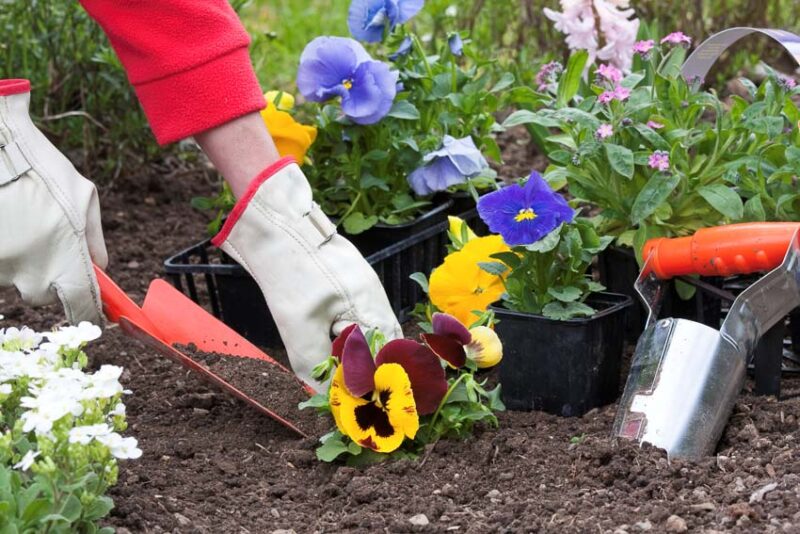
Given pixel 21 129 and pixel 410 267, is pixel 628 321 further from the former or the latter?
pixel 21 129

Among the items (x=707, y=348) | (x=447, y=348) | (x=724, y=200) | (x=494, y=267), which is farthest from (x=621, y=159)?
(x=447, y=348)

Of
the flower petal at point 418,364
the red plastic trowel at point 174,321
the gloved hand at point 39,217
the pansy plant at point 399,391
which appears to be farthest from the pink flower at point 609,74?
the gloved hand at point 39,217

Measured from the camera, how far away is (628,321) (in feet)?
8.04

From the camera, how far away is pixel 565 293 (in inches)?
82.0

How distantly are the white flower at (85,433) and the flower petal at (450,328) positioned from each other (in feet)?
1.99

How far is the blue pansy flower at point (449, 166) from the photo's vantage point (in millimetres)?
2600

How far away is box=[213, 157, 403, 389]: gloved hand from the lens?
2039 mm

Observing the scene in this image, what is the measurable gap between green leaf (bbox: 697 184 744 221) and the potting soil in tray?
78cm

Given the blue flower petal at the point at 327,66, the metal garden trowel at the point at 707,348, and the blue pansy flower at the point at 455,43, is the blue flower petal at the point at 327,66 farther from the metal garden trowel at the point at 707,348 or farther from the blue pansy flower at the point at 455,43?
the metal garden trowel at the point at 707,348

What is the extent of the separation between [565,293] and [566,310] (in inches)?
1.2

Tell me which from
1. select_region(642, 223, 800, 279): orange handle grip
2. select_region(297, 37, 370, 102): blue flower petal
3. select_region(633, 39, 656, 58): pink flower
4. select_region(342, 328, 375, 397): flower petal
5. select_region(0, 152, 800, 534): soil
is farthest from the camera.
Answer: select_region(297, 37, 370, 102): blue flower petal

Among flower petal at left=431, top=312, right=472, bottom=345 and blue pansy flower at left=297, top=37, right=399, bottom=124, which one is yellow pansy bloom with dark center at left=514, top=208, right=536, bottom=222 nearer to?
flower petal at left=431, top=312, right=472, bottom=345

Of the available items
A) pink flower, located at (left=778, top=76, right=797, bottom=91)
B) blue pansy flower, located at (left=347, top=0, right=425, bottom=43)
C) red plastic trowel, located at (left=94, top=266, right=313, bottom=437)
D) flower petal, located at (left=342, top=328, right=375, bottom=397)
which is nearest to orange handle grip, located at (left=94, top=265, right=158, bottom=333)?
red plastic trowel, located at (left=94, top=266, right=313, bottom=437)

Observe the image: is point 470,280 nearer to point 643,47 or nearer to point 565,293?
point 565,293
